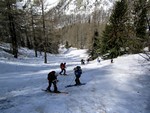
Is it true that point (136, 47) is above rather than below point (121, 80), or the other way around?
above

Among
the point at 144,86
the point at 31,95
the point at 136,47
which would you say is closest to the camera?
the point at 136,47

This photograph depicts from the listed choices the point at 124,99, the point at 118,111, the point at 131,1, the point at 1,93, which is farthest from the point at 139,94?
the point at 131,1

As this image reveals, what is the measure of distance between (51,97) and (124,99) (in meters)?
5.34

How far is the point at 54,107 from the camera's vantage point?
16.4m

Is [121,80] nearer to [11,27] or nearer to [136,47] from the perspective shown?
[136,47]

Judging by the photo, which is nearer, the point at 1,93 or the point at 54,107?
the point at 54,107

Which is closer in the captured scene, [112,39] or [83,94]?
[83,94]

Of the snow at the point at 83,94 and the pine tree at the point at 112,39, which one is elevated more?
the pine tree at the point at 112,39

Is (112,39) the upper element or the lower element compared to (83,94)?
upper

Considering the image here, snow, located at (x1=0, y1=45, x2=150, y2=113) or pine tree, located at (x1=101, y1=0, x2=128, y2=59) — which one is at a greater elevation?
pine tree, located at (x1=101, y1=0, x2=128, y2=59)

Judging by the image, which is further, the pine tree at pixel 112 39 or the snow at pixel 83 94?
the pine tree at pixel 112 39

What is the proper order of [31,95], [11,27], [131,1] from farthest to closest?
[11,27] < [31,95] < [131,1]

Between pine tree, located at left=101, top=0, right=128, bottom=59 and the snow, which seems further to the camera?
pine tree, located at left=101, top=0, right=128, bottom=59

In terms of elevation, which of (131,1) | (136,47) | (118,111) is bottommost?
(118,111)
